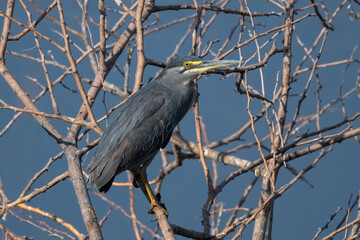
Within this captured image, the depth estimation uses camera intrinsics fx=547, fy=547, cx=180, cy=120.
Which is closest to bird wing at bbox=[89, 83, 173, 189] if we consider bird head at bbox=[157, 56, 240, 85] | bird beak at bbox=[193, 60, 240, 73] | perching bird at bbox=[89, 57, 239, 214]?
perching bird at bbox=[89, 57, 239, 214]

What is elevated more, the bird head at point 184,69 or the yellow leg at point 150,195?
the bird head at point 184,69

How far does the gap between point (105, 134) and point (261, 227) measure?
3.22ft

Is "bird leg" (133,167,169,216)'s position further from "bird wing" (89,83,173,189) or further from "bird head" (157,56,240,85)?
"bird head" (157,56,240,85)

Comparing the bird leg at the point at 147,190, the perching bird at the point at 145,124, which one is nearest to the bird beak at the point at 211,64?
the perching bird at the point at 145,124

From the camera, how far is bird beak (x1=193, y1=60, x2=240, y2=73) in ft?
9.71

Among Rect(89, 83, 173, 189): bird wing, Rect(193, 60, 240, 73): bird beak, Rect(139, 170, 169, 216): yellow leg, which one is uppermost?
Rect(193, 60, 240, 73): bird beak

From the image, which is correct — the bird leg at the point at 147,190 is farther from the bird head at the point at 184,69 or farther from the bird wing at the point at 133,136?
the bird head at the point at 184,69

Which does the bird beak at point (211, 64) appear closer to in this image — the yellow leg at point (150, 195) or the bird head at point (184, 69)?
the bird head at point (184, 69)

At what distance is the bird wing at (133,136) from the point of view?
2.89 m

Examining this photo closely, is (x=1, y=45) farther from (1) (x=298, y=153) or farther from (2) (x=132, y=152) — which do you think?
(1) (x=298, y=153)

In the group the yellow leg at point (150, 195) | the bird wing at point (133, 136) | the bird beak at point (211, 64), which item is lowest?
the yellow leg at point (150, 195)

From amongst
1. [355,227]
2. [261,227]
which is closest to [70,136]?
[261,227]

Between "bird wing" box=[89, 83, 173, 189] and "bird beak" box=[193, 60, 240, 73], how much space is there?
0.89ft

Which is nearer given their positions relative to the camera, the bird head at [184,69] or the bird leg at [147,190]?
the bird leg at [147,190]
